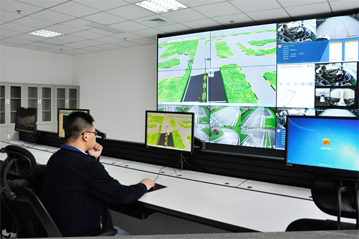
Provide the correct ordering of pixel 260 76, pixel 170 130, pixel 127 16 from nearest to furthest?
pixel 170 130 → pixel 127 16 → pixel 260 76

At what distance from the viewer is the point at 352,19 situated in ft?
12.6

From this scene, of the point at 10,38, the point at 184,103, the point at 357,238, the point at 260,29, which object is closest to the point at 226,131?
the point at 184,103

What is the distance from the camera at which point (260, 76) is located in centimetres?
447

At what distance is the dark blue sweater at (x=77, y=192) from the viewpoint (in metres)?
1.51

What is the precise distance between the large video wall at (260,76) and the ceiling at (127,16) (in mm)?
244

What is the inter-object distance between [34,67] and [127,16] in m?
3.76

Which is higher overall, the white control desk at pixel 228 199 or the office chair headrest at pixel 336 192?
the office chair headrest at pixel 336 192

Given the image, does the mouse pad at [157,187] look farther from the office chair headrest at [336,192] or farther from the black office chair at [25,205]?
the office chair headrest at [336,192]

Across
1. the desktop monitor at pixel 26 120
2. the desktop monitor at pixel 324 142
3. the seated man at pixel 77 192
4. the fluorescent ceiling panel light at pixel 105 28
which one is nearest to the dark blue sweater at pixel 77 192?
the seated man at pixel 77 192

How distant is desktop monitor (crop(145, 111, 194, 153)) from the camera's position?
7.65 feet

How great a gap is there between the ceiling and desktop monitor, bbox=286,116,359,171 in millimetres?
2396

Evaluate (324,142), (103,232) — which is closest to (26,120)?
(103,232)

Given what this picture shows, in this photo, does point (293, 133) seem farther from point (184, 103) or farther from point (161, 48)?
point (161, 48)

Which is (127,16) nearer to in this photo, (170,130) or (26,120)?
(26,120)
